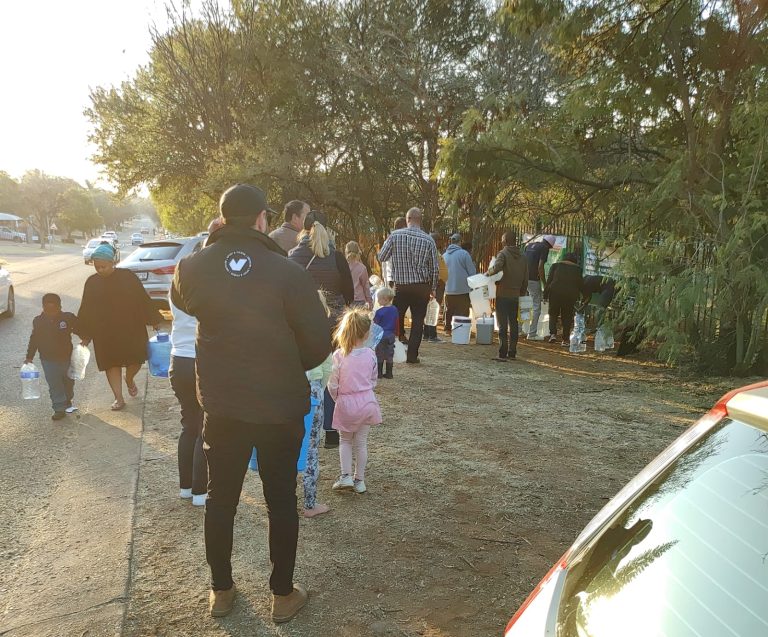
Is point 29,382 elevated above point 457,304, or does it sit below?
below

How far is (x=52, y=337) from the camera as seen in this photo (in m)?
6.55

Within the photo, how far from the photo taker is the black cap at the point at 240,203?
9.79ft

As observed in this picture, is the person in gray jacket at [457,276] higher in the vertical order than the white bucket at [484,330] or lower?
higher

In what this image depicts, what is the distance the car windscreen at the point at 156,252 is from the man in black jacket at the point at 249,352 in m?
10.9

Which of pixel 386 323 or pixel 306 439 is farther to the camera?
pixel 386 323

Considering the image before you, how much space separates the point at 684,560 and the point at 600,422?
5534 mm

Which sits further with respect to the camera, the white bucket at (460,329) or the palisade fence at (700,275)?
the white bucket at (460,329)

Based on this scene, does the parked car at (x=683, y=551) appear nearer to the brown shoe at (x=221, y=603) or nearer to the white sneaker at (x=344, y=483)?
the brown shoe at (x=221, y=603)

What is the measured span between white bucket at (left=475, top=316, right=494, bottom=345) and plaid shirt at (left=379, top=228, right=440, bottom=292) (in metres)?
2.77

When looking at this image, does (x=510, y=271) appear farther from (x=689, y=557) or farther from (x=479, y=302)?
(x=689, y=557)

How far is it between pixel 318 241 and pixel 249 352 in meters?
2.97

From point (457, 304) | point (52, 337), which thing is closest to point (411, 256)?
point (457, 304)

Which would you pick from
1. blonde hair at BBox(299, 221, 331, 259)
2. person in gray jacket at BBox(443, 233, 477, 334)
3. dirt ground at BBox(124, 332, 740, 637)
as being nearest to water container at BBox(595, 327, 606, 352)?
person in gray jacket at BBox(443, 233, 477, 334)

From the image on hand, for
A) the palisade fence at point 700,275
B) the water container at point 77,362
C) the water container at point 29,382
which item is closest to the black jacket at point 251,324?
the water container at point 77,362
